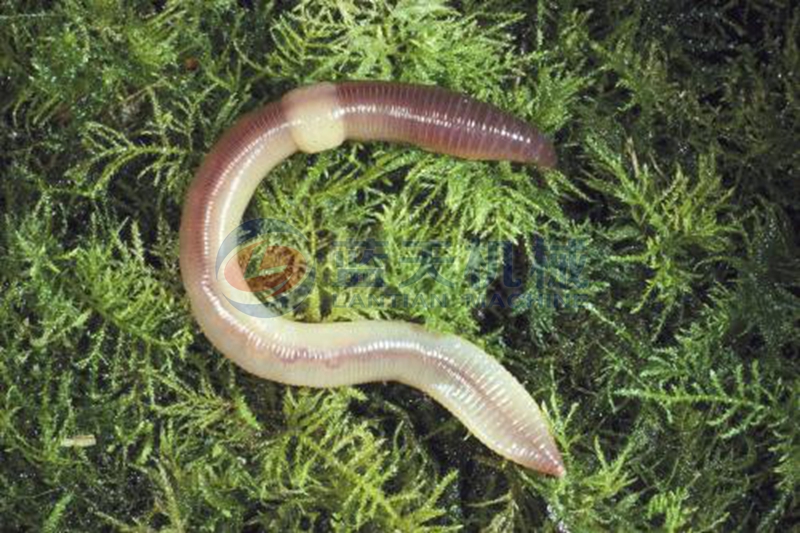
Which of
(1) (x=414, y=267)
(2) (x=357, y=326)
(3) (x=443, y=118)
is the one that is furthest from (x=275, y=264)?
(3) (x=443, y=118)

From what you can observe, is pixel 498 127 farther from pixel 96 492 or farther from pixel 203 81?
pixel 96 492

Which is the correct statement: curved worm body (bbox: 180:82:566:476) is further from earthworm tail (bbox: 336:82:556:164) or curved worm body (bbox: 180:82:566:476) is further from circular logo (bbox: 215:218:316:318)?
circular logo (bbox: 215:218:316:318)

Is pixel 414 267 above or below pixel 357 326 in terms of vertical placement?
above

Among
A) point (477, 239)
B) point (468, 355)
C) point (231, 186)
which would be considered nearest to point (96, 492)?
point (231, 186)

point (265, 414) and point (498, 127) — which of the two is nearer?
point (498, 127)

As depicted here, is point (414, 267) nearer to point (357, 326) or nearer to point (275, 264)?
point (357, 326)

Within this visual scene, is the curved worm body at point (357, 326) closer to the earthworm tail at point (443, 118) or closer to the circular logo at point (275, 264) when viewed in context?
the earthworm tail at point (443, 118)
